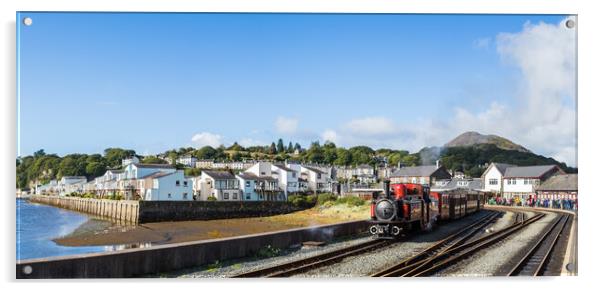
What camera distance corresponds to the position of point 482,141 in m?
8.32

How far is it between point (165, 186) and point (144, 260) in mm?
2383

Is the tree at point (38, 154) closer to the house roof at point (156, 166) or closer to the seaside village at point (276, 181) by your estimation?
the seaside village at point (276, 181)

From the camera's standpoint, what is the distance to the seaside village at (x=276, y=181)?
831cm

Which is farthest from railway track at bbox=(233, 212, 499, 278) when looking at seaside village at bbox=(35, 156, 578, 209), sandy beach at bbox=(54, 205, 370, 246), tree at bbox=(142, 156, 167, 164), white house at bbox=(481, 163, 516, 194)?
tree at bbox=(142, 156, 167, 164)

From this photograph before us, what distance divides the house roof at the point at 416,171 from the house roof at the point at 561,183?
1898 mm

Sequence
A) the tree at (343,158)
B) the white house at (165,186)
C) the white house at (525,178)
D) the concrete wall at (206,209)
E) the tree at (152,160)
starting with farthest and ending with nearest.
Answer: the concrete wall at (206,209), the white house at (165,186), the tree at (343,158), the white house at (525,178), the tree at (152,160)

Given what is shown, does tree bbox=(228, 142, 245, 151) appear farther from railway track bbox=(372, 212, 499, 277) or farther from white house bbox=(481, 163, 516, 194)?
white house bbox=(481, 163, 516, 194)

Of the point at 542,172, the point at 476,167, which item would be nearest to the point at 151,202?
the point at 476,167

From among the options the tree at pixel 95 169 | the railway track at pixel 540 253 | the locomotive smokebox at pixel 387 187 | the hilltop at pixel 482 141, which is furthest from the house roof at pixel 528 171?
the tree at pixel 95 169

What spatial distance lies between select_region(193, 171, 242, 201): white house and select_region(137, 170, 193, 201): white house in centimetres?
19

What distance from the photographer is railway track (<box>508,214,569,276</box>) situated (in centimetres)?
760
